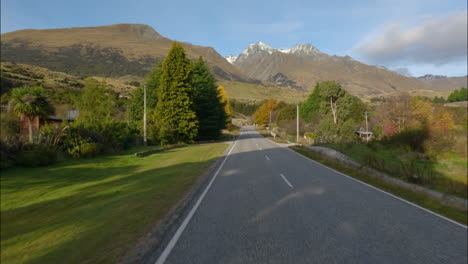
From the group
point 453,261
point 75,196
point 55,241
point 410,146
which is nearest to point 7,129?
point 75,196

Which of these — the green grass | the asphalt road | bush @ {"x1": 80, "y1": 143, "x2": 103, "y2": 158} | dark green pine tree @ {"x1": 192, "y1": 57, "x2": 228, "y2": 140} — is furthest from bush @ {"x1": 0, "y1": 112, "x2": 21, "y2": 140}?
dark green pine tree @ {"x1": 192, "y1": 57, "x2": 228, "y2": 140}

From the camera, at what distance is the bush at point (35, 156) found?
11.8m

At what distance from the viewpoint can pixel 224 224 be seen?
16.6ft

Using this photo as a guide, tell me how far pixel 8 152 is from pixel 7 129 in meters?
3.64

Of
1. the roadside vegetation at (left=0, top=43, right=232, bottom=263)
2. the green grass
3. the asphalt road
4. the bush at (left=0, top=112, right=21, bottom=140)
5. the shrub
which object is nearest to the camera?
the asphalt road

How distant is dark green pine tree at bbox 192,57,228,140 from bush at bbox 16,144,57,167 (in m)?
25.1

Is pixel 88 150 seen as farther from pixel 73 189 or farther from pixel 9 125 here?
pixel 73 189

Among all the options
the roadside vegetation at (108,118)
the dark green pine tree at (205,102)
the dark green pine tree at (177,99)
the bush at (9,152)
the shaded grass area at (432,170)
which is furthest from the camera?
the dark green pine tree at (205,102)

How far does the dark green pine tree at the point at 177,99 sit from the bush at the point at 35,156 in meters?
17.2

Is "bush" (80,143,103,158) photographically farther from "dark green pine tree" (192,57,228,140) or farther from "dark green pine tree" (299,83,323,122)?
"dark green pine tree" (299,83,323,122)

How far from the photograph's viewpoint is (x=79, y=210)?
630 centimetres

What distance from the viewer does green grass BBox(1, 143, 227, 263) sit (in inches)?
162

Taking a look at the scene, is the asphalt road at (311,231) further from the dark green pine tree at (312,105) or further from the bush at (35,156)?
the dark green pine tree at (312,105)

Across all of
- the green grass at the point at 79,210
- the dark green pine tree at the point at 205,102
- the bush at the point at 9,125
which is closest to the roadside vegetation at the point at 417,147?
the green grass at the point at 79,210
